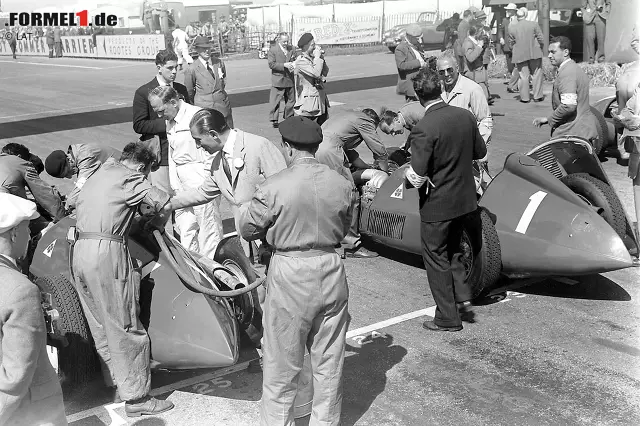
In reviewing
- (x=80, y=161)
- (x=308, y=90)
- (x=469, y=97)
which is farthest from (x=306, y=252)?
(x=308, y=90)

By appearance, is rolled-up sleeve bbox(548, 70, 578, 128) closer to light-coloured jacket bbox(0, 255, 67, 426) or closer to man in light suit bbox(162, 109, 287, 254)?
man in light suit bbox(162, 109, 287, 254)

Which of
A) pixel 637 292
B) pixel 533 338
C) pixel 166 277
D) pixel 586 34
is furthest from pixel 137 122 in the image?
pixel 586 34

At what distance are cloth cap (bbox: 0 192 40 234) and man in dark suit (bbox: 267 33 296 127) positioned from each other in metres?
11.8

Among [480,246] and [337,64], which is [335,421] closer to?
[480,246]

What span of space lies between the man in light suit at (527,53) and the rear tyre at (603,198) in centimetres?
1046

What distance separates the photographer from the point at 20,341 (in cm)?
297

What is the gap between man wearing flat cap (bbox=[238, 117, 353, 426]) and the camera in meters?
4.15

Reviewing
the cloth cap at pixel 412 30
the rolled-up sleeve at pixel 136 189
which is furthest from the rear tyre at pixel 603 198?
the cloth cap at pixel 412 30

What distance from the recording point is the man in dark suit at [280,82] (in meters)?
14.9

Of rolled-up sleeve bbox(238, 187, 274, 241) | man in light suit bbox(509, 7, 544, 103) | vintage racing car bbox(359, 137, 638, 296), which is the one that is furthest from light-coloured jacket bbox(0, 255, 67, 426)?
man in light suit bbox(509, 7, 544, 103)

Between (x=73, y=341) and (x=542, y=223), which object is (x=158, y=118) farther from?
(x=542, y=223)

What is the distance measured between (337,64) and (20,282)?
85.7 feet

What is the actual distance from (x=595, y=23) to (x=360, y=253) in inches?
600

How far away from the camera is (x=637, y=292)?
21.7 feet
